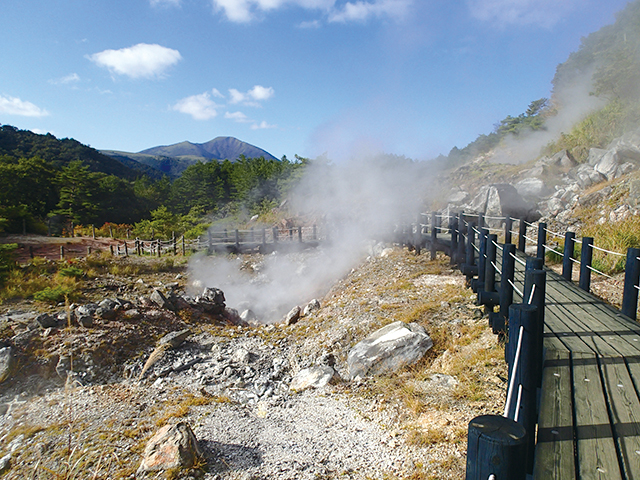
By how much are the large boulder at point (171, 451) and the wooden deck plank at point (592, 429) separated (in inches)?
124

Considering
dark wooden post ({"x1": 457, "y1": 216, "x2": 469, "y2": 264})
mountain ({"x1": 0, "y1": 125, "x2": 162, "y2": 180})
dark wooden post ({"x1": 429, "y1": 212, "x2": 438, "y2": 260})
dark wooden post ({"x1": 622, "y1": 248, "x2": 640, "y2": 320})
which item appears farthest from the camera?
mountain ({"x1": 0, "y1": 125, "x2": 162, "y2": 180})

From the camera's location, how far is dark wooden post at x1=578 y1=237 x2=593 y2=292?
5.01 metres

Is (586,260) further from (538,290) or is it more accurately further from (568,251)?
(538,290)

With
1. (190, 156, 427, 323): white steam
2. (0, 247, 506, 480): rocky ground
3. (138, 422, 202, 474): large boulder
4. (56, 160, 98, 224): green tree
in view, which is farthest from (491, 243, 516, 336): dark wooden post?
(56, 160, 98, 224): green tree

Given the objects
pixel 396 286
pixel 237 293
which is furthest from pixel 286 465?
pixel 237 293

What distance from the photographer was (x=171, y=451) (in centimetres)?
345

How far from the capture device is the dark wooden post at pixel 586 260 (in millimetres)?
5011

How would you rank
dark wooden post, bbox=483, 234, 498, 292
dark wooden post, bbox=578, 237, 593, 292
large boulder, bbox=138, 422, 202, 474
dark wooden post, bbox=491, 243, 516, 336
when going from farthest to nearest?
1. dark wooden post, bbox=483, 234, 498, 292
2. dark wooden post, bbox=578, 237, 593, 292
3. dark wooden post, bbox=491, 243, 516, 336
4. large boulder, bbox=138, 422, 202, 474

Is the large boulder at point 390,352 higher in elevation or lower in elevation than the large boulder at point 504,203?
lower

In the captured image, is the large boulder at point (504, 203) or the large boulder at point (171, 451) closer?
the large boulder at point (171, 451)

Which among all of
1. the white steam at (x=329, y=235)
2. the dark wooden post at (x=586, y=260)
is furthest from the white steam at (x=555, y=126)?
the dark wooden post at (x=586, y=260)

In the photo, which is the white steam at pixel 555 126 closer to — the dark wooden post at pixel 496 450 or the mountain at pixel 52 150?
the dark wooden post at pixel 496 450

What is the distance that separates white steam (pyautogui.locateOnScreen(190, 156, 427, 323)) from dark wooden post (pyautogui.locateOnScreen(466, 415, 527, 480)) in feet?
32.9

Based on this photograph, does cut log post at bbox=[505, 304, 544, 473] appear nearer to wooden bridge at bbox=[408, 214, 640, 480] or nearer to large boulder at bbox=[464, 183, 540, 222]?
wooden bridge at bbox=[408, 214, 640, 480]
